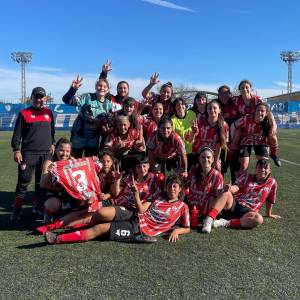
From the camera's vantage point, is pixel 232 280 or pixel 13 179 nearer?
pixel 232 280

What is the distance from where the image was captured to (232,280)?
334 cm

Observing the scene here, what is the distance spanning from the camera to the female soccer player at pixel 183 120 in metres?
5.98

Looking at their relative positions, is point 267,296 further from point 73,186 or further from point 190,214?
point 73,186

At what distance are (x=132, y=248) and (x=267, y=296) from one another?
5.10 feet

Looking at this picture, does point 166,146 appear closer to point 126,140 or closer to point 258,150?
point 126,140

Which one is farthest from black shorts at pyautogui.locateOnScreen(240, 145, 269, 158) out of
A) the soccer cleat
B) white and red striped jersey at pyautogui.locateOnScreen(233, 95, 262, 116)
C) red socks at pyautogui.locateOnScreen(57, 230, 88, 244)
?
red socks at pyautogui.locateOnScreen(57, 230, 88, 244)

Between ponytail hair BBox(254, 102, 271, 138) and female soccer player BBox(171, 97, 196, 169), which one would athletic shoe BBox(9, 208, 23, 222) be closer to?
female soccer player BBox(171, 97, 196, 169)

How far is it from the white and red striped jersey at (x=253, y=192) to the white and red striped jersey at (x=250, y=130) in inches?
35.4

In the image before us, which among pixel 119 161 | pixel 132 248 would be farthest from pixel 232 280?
pixel 119 161

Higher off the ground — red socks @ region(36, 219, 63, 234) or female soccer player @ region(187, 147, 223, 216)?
female soccer player @ region(187, 147, 223, 216)

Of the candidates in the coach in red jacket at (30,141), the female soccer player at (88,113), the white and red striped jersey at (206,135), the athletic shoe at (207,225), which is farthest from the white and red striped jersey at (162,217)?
the coach in red jacket at (30,141)

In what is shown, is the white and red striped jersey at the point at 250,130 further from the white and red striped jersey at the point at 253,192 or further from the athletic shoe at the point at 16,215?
the athletic shoe at the point at 16,215

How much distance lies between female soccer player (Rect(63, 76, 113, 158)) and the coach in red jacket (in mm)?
451

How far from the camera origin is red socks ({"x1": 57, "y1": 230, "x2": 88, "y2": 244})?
4250 mm
